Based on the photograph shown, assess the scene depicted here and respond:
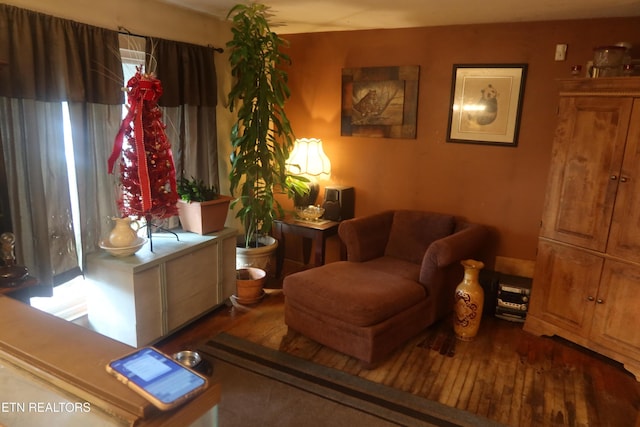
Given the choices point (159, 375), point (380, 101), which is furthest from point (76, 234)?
point (380, 101)

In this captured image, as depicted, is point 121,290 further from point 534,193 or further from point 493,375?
point 534,193

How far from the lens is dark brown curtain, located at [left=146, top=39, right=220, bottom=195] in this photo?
3.02m

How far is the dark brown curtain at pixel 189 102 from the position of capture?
9.91 ft

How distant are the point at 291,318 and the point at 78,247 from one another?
1.40 metres

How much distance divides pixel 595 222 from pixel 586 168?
0.34m

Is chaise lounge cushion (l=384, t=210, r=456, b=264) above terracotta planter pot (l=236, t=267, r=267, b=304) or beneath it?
above

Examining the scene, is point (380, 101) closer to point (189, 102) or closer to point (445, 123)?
point (445, 123)

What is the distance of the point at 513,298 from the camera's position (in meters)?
3.17

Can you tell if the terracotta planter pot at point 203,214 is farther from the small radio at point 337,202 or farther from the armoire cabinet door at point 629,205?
the armoire cabinet door at point 629,205

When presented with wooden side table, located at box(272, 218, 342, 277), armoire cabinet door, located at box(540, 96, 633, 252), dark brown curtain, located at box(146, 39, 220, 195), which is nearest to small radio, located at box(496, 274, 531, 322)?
armoire cabinet door, located at box(540, 96, 633, 252)

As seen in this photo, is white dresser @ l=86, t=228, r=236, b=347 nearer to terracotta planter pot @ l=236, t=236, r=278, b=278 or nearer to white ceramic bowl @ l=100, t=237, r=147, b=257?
white ceramic bowl @ l=100, t=237, r=147, b=257

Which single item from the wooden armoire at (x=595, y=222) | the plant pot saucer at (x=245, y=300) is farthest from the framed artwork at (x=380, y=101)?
the plant pot saucer at (x=245, y=300)

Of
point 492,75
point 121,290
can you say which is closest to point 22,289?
point 121,290

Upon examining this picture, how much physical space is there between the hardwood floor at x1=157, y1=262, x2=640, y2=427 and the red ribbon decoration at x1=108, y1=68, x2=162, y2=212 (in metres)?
1.04
